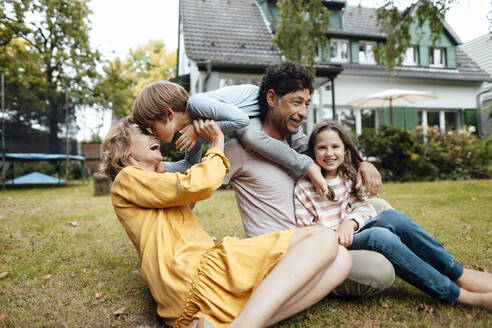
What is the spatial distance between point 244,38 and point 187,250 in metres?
12.3

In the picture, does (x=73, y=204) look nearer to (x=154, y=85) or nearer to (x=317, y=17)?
(x=154, y=85)

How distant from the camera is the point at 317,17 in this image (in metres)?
6.85

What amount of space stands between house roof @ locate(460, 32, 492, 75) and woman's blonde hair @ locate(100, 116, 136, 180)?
20.3 meters

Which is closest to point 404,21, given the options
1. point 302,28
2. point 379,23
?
point 379,23

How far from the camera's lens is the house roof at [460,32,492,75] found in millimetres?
17312

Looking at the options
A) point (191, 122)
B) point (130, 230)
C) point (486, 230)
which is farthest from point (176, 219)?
point (486, 230)

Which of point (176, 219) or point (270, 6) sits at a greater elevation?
point (270, 6)

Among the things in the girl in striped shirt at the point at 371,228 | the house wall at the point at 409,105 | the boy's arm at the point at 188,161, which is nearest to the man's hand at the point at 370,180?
the girl in striped shirt at the point at 371,228

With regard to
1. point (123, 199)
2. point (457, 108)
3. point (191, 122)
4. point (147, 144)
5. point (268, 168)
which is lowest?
point (123, 199)

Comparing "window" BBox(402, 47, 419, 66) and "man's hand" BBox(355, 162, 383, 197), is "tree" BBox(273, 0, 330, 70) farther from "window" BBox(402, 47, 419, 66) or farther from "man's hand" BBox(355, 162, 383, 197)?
"window" BBox(402, 47, 419, 66)

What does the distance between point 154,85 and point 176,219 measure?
2.97ft

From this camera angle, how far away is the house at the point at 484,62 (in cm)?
1461

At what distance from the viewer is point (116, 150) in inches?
74.9

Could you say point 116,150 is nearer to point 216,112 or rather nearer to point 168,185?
point 168,185
